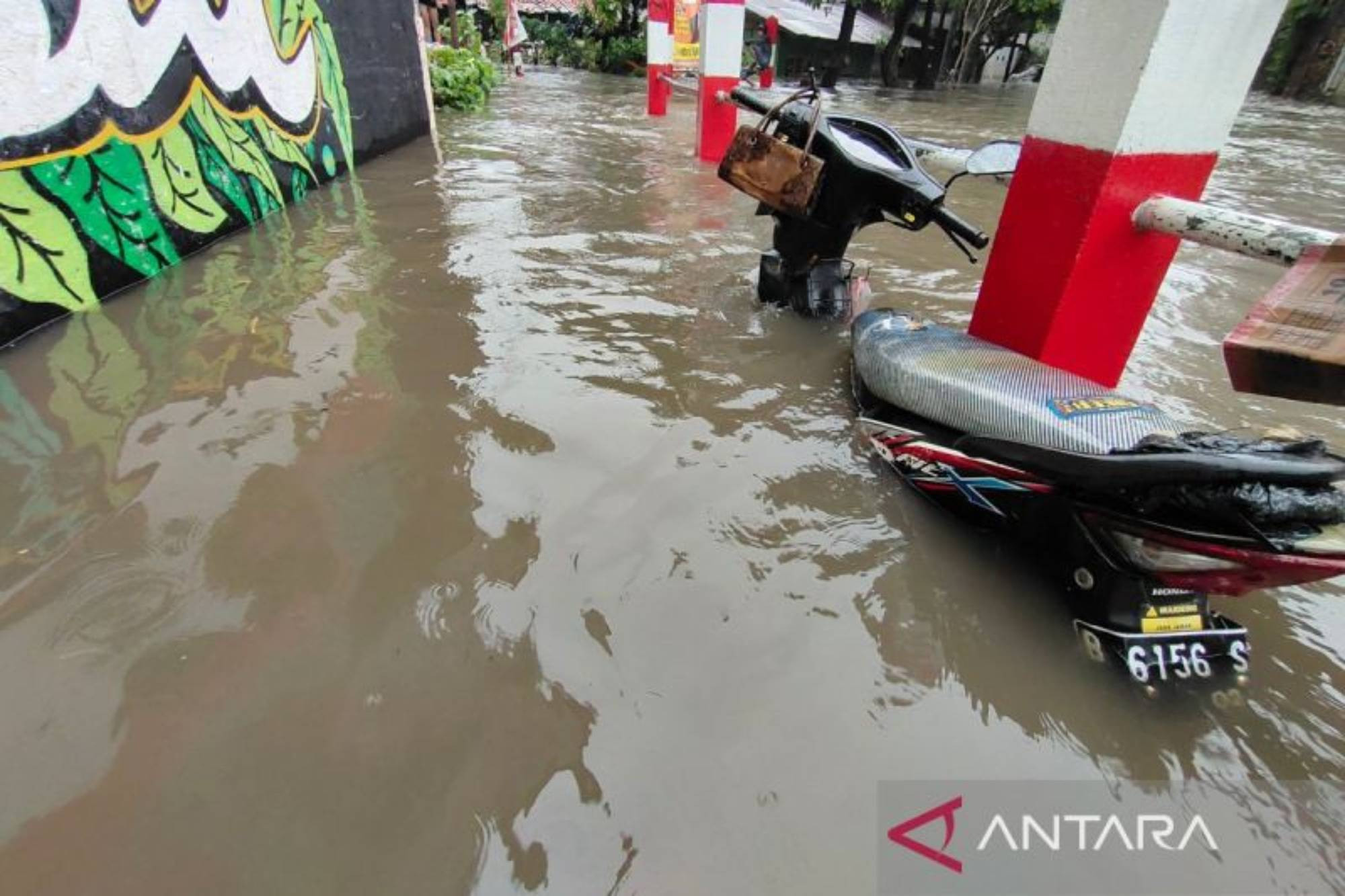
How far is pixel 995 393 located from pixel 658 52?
12838 millimetres

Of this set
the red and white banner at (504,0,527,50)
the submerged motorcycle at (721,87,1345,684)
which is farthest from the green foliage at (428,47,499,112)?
the submerged motorcycle at (721,87,1345,684)

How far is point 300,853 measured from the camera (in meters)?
1.33

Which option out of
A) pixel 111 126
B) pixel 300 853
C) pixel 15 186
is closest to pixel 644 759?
pixel 300 853

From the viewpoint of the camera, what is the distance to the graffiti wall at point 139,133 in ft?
10.8

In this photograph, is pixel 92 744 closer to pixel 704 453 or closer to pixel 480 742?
pixel 480 742

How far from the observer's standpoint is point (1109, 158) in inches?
86.7

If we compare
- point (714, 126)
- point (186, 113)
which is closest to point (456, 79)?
point (714, 126)

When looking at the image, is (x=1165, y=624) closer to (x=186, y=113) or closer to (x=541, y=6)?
(x=186, y=113)

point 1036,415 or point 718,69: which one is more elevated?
point 718,69

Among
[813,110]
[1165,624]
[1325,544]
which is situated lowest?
[1165,624]

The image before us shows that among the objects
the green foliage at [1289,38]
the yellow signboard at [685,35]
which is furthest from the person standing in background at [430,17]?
the green foliage at [1289,38]

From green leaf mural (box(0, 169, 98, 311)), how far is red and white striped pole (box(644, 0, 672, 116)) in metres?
10.9

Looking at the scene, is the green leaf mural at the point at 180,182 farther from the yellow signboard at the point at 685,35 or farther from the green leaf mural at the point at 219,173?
the yellow signboard at the point at 685,35

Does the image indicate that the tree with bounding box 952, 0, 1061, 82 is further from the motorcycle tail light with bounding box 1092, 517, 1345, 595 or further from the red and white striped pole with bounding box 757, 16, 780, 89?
the motorcycle tail light with bounding box 1092, 517, 1345, 595
